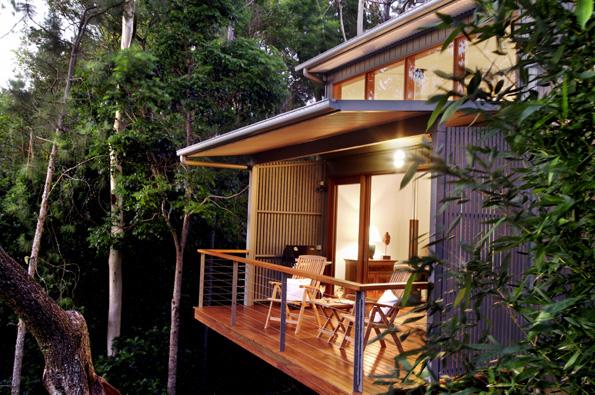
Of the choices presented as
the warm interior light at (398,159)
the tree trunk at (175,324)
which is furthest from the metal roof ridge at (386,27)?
the tree trunk at (175,324)

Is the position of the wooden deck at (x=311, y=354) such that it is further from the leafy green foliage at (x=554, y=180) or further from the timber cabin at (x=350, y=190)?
the leafy green foliage at (x=554, y=180)

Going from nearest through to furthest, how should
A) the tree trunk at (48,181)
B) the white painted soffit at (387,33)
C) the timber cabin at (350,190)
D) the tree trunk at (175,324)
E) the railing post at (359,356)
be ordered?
the railing post at (359,356) → the timber cabin at (350,190) → the white painted soffit at (387,33) → the tree trunk at (48,181) → the tree trunk at (175,324)

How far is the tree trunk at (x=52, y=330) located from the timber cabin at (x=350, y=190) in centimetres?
180

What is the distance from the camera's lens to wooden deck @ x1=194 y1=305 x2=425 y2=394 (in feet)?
16.5

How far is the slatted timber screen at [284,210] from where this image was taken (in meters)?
9.28

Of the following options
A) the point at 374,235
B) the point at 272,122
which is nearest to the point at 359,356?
the point at 272,122

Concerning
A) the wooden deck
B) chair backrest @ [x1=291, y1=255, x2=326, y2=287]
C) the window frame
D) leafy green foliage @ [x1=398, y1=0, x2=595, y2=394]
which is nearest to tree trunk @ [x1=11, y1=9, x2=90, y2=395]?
the wooden deck

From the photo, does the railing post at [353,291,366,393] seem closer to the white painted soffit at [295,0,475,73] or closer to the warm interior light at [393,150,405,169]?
the white painted soffit at [295,0,475,73]

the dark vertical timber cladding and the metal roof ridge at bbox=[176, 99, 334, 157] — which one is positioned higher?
the metal roof ridge at bbox=[176, 99, 334, 157]

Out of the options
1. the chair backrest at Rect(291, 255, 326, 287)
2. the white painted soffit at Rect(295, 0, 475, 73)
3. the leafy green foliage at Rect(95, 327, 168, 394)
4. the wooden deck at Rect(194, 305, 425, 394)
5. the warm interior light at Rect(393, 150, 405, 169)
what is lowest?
the leafy green foliage at Rect(95, 327, 168, 394)

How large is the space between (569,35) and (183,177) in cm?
850

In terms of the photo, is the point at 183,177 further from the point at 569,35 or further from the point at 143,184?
the point at 569,35

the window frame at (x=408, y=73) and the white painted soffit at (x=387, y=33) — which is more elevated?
the white painted soffit at (x=387, y=33)

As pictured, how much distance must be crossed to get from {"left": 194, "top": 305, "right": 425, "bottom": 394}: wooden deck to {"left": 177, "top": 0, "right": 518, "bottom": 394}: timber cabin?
0.05 ft
